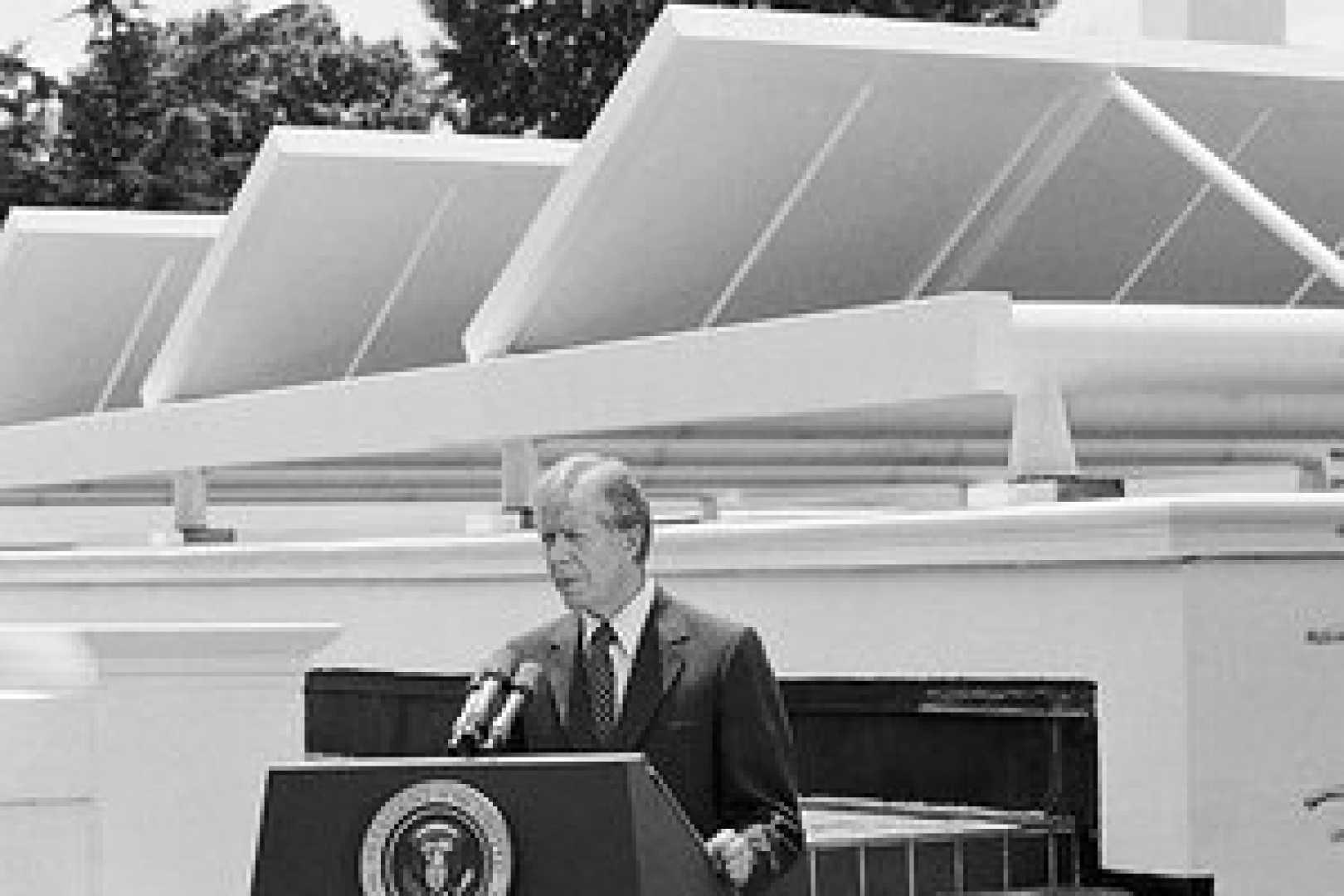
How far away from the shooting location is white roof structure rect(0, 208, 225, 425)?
28.0 m

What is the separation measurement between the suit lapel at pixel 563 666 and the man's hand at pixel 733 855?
1.49ft

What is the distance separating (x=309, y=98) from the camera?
211 ft

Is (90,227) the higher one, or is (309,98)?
(309,98)

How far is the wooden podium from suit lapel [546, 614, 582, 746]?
1.33 feet

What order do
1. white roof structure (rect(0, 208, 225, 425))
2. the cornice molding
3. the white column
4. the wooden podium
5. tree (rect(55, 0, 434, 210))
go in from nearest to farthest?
the wooden podium → the cornice molding → the white column → white roof structure (rect(0, 208, 225, 425)) → tree (rect(55, 0, 434, 210))

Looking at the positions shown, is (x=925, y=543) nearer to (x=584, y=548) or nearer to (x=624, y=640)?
(x=624, y=640)

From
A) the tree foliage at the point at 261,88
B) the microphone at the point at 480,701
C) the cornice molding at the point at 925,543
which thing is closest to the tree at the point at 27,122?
the tree foliage at the point at 261,88

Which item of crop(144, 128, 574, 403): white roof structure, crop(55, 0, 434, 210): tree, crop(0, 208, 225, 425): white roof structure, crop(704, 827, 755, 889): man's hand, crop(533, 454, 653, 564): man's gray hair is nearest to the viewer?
crop(704, 827, 755, 889): man's hand

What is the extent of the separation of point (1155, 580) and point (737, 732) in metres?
4.65

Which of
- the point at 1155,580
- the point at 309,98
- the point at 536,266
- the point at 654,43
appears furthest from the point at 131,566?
the point at 309,98

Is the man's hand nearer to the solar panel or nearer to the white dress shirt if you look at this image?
the white dress shirt

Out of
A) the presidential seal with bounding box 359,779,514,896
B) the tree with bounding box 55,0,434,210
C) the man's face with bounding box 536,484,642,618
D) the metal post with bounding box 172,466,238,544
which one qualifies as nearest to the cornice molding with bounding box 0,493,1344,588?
the metal post with bounding box 172,466,238,544

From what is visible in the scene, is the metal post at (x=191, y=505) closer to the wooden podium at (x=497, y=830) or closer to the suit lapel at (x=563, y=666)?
the suit lapel at (x=563, y=666)

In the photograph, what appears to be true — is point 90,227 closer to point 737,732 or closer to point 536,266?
point 536,266
